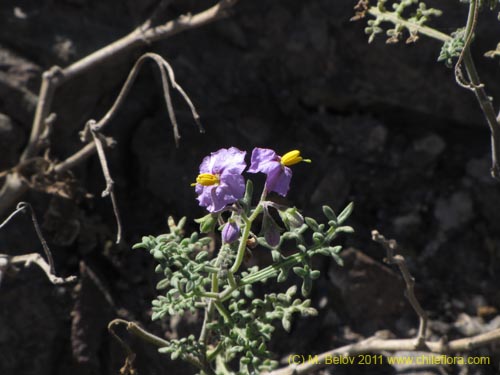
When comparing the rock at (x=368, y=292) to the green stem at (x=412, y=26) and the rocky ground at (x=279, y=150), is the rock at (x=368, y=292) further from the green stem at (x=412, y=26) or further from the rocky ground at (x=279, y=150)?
the green stem at (x=412, y=26)

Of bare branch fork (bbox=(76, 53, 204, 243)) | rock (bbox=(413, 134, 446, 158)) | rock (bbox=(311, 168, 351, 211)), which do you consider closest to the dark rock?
bare branch fork (bbox=(76, 53, 204, 243))

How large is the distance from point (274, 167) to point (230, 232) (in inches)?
9.4

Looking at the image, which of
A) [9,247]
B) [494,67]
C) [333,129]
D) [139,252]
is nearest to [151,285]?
[139,252]

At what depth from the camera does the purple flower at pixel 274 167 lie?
208 centimetres

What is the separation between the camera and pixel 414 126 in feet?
12.5

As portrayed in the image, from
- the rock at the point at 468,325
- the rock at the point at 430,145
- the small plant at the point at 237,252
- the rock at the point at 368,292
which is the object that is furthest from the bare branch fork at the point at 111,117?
the rock at the point at 468,325

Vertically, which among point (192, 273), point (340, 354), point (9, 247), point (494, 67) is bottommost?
point (340, 354)

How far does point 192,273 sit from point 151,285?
3.56 ft

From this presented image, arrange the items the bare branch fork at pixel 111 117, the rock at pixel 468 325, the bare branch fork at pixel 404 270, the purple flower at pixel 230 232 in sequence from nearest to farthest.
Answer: the purple flower at pixel 230 232 → the bare branch fork at pixel 404 270 → the bare branch fork at pixel 111 117 → the rock at pixel 468 325

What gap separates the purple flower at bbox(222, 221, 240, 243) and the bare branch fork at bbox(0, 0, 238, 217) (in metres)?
1.12

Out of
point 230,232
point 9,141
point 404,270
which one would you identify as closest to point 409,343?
point 404,270

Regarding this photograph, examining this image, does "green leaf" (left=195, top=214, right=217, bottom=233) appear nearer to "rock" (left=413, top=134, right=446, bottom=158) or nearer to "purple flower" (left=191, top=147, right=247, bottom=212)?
"purple flower" (left=191, top=147, right=247, bottom=212)

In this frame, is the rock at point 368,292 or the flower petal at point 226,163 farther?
the rock at point 368,292

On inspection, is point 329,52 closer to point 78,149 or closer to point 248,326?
point 78,149
